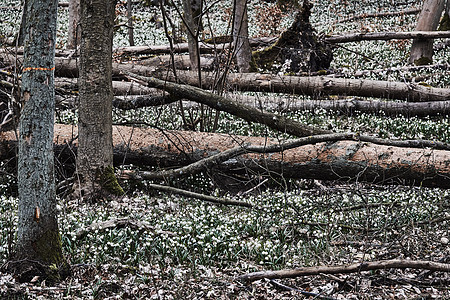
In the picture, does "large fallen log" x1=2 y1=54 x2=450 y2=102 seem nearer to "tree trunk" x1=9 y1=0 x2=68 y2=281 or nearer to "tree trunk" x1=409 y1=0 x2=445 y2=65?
"tree trunk" x1=409 y1=0 x2=445 y2=65

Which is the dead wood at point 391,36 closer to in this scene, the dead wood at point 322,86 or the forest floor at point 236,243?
the dead wood at point 322,86

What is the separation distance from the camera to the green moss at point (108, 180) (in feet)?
22.0

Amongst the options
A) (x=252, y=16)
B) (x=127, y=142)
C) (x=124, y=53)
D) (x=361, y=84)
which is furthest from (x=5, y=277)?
(x=252, y=16)

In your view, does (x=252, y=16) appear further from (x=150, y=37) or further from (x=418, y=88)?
(x=418, y=88)

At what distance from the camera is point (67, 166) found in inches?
326

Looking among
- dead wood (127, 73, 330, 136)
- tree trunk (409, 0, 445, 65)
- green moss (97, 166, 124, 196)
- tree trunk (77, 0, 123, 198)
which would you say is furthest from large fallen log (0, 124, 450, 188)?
tree trunk (409, 0, 445, 65)

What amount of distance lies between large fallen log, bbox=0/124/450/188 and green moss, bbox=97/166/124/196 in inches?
20.8

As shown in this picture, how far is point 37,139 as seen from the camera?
388cm


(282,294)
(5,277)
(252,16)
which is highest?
(252,16)

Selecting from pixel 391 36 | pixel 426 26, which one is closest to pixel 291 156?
pixel 391 36

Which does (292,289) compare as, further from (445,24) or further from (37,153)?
(445,24)

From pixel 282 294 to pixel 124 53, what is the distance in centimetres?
1364

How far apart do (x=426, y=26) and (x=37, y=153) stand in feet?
50.3

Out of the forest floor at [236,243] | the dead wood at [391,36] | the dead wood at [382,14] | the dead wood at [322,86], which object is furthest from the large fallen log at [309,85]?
the dead wood at [382,14]
